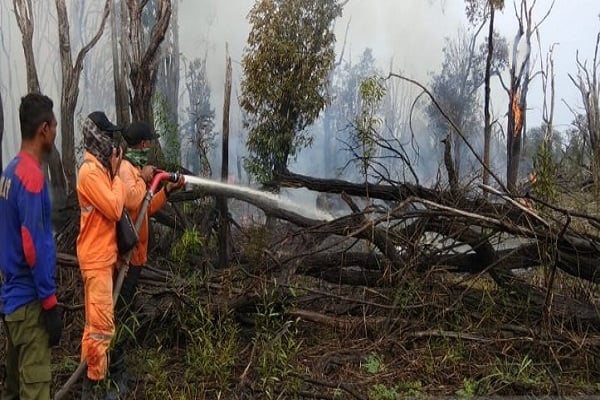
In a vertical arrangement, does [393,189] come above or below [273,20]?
below

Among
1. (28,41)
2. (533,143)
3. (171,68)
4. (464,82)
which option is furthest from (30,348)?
(533,143)

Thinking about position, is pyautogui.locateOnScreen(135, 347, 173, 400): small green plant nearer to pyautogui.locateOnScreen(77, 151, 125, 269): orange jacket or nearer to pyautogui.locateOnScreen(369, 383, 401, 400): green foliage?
pyautogui.locateOnScreen(77, 151, 125, 269): orange jacket

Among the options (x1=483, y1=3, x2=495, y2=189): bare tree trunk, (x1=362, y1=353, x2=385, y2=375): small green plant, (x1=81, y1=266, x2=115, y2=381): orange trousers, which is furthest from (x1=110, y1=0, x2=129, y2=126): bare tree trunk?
(x1=483, y1=3, x2=495, y2=189): bare tree trunk

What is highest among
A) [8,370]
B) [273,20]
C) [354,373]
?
[273,20]

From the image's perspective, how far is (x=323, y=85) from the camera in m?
8.94

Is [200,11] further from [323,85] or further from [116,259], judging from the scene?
[116,259]

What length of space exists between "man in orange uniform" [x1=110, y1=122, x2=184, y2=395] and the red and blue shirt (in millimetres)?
771

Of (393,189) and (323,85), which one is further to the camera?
(323,85)

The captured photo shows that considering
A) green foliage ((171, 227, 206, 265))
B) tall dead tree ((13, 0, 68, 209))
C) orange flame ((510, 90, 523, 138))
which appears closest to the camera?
green foliage ((171, 227, 206, 265))

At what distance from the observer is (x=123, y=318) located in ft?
12.2

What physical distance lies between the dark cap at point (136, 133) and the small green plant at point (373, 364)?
218 cm

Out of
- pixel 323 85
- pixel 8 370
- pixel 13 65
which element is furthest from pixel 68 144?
pixel 8 370

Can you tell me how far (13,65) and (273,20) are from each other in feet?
14.0

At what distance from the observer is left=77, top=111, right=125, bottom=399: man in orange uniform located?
3010 millimetres
